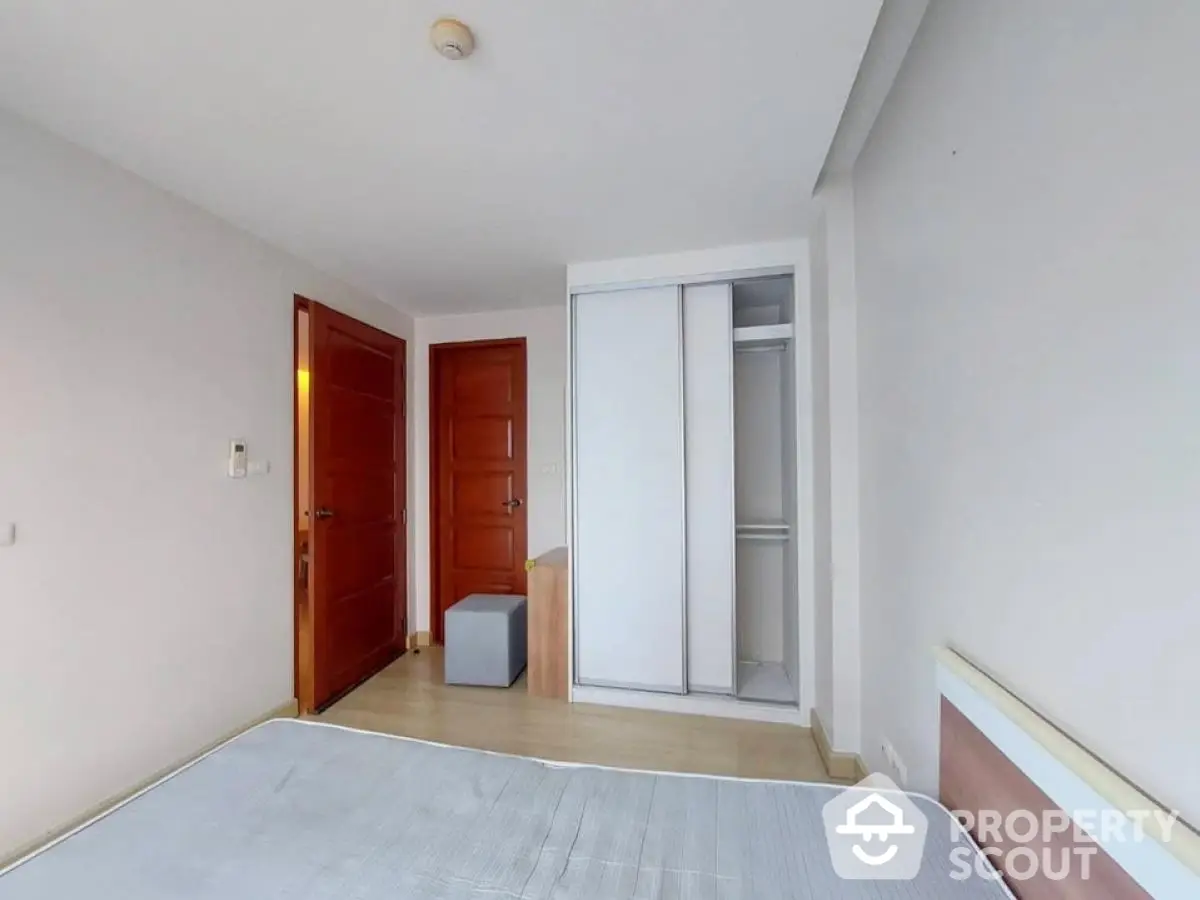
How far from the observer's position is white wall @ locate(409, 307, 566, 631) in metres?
3.91

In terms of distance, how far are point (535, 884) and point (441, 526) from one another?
3.30m

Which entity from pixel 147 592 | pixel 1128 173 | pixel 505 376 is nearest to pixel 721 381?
pixel 505 376

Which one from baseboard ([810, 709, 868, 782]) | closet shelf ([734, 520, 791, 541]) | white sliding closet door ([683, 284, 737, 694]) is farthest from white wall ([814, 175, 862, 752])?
closet shelf ([734, 520, 791, 541])

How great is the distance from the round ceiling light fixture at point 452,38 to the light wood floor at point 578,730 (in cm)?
273

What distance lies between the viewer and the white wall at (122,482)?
1725 millimetres

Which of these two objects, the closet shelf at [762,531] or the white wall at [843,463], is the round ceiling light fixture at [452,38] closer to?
the white wall at [843,463]

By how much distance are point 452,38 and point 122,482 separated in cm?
201

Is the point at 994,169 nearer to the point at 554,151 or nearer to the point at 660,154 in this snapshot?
the point at 660,154

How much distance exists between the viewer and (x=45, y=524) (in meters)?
1.78

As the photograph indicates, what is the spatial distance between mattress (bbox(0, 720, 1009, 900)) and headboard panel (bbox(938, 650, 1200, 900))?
0.09 metres

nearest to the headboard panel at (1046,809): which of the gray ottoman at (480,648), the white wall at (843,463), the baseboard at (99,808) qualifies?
the white wall at (843,463)

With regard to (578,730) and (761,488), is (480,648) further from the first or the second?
(761,488)

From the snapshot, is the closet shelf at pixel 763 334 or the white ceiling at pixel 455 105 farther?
the closet shelf at pixel 763 334

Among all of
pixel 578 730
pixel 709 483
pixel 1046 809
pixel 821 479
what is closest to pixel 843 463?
pixel 821 479
